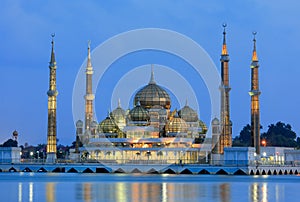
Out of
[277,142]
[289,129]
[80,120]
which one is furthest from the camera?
[289,129]

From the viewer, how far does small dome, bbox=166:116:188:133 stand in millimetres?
100000

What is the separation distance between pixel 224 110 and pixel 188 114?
6.02 m

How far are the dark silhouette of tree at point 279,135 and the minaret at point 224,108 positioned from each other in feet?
167

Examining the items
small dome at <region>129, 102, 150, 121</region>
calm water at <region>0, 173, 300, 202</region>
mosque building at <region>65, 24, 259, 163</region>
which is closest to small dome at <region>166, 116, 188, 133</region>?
mosque building at <region>65, 24, 259, 163</region>

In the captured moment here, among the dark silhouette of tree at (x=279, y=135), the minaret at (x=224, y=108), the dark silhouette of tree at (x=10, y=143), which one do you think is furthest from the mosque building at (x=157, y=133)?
the dark silhouette of tree at (x=279, y=135)

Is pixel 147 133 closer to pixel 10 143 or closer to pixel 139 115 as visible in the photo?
pixel 139 115

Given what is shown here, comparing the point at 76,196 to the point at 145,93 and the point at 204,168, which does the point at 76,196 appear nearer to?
the point at 204,168

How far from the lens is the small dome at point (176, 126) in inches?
3937

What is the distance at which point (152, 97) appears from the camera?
104812 millimetres

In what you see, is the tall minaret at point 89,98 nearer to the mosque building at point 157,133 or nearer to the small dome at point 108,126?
the mosque building at point 157,133

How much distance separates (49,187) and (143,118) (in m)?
36.0

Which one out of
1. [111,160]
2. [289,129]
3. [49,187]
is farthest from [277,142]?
[49,187]

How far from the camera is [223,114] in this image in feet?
331

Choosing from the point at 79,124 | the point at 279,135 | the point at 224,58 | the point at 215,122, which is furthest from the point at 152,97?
the point at 279,135
